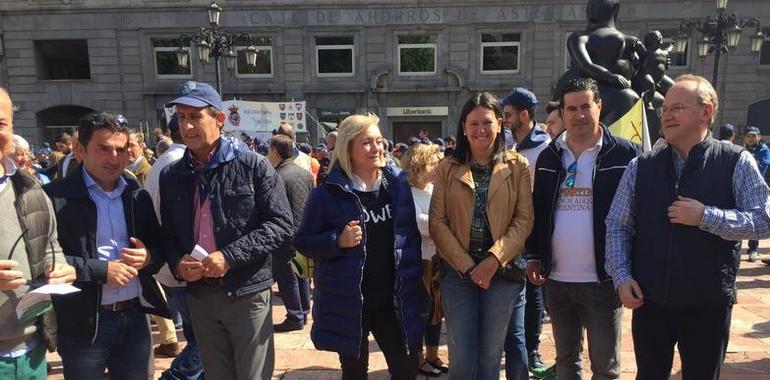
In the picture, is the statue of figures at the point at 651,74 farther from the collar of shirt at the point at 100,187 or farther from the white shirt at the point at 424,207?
the collar of shirt at the point at 100,187

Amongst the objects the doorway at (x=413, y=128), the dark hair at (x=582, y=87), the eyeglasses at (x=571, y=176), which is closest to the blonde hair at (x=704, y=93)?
the dark hair at (x=582, y=87)

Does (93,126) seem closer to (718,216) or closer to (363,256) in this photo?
(363,256)

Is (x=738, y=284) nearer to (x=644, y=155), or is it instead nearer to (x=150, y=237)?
(x=644, y=155)

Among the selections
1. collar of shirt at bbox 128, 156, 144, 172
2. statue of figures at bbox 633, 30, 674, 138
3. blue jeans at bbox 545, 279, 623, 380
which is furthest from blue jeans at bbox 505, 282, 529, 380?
statue of figures at bbox 633, 30, 674, 138

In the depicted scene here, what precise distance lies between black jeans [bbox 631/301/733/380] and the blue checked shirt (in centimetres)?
26

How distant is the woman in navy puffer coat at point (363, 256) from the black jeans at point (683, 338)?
118 centimetres

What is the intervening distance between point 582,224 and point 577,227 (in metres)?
0.03

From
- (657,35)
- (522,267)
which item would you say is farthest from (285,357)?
(657,35)

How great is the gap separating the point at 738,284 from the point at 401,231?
223 inches

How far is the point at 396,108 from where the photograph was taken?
21672 mm

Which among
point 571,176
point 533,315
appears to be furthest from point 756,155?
point 571,176

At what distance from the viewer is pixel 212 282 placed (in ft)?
8.64

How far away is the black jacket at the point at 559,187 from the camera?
8.79 ft

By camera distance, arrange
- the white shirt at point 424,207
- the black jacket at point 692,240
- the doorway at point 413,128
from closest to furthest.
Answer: the black jacket at point 692,240 → the white shirt at point 424,207 → the doorway at point 413,128
